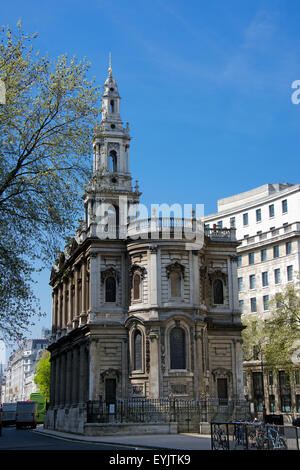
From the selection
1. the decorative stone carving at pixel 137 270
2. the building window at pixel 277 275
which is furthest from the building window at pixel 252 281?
the decorative stone carving at pixel 137 270

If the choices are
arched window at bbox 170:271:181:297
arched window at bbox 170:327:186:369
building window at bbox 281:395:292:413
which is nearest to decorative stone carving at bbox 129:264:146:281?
arched window at bbox 170:271:181:297

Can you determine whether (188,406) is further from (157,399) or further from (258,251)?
(258,251)

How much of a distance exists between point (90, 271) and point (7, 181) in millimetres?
26038

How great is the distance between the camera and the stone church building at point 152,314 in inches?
1774

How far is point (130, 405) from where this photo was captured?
4247 centimetres

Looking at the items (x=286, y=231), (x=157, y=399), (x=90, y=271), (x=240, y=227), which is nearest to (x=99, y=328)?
(x=90, y=271)

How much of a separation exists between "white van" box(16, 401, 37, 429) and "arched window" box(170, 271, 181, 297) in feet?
75.4

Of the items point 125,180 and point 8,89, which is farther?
point 125,180

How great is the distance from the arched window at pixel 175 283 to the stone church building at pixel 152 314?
0.07 m

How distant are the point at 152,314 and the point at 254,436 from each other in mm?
24065

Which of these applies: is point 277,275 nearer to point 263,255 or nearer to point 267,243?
point 263,255

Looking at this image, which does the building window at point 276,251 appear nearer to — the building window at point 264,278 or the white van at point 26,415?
the building window at point 264,278

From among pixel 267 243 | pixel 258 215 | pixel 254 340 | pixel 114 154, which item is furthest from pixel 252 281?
pixel 114 154

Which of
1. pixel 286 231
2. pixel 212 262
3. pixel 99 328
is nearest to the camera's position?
pixel 99 328
